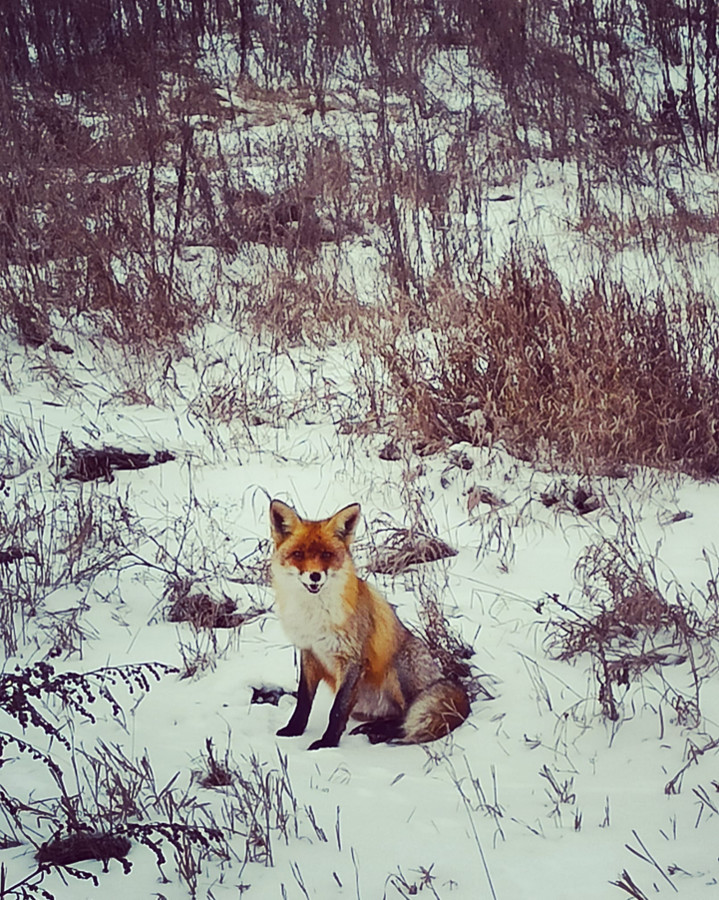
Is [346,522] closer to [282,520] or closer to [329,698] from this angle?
[282,520]

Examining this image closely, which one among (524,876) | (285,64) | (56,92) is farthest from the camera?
(285,64)

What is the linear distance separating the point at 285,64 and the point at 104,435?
34.7 feet

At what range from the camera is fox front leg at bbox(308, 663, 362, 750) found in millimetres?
3912

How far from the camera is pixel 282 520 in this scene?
4090 millimetres

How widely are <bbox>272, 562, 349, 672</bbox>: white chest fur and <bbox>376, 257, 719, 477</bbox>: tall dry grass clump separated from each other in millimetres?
2753

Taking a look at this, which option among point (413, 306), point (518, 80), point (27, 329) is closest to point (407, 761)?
point (413, 306)

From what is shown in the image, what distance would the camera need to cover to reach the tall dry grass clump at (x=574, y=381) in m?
6.15

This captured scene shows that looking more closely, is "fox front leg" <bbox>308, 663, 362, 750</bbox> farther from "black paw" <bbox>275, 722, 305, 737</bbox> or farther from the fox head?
the fox head

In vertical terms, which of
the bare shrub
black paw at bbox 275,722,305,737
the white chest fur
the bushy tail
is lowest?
black paw at bbox 275,722,305,737

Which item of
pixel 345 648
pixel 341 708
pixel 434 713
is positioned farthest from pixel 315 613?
pixel 434 713

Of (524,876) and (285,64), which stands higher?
(285,64)

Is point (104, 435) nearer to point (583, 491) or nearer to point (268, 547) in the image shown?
point (268, 547)

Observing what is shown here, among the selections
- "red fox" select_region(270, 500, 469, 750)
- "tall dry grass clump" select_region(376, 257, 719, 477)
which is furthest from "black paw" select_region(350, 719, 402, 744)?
"tall dry grass clump" select_region(376, 257, 719, 477)

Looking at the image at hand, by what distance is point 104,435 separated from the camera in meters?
6.93
